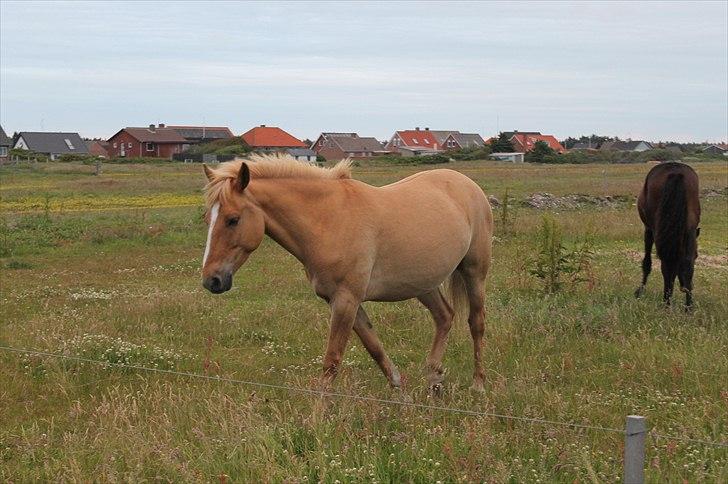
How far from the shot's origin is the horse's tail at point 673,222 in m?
9.66

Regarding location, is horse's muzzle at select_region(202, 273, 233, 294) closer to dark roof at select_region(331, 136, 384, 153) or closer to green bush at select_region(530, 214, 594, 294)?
green bush at select_region(530, 214, 594, 294)

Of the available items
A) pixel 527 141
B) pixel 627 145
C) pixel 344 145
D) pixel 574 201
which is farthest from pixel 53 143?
pixel 627 145

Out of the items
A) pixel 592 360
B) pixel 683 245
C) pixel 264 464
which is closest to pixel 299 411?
pixel 264 464

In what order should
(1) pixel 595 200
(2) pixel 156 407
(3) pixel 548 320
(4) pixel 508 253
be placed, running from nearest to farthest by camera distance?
(2) pixel 156 407 → (3) pixel 548 320 → (4) pixel 508 253 → (1) pixel 595 200

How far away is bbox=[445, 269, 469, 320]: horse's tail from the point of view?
24.9 feet

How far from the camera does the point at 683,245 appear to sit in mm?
9664

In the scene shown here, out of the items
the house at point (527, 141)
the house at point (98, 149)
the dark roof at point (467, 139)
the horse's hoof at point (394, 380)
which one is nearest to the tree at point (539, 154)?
the house at point (527, 141)

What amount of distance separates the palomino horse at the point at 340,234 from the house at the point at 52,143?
87634mm

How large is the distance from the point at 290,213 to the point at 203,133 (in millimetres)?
92308

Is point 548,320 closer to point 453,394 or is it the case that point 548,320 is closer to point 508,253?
point 453,394

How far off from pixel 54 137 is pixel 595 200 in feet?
256

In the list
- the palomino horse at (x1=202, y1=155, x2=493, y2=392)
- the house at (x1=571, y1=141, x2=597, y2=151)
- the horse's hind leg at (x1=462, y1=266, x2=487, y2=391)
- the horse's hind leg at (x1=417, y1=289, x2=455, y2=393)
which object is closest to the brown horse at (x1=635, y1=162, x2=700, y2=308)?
the horse's hind leg at (x1=462, y1=266, x2=487, y2=391)

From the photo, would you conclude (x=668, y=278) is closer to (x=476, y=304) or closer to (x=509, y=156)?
(x=476, y=304)

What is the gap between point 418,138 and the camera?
11431 centimetres
